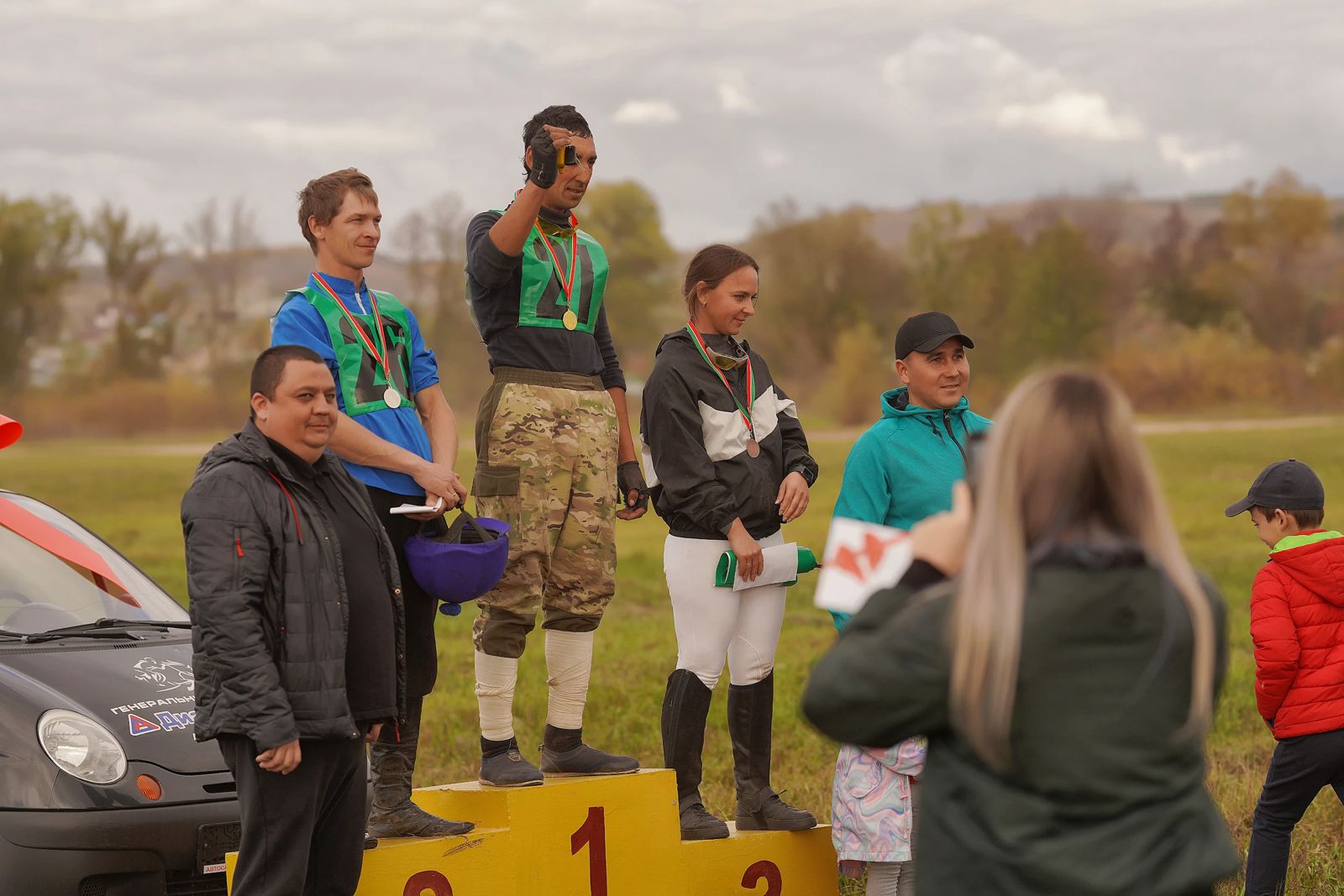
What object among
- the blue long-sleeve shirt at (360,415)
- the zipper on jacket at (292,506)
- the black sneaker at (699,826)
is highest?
the blue long-sleeve shirt at (360,415)

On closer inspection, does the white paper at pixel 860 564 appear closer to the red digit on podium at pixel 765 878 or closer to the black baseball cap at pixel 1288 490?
the red digit on podium at pixel 765 878

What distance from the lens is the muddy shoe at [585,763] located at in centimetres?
554

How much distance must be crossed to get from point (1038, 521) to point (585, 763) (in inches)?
129

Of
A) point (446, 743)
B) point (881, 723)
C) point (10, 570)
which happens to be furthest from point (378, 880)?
point (446, 743)

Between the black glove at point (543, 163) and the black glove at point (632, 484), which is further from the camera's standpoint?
the black glove at point (632, 484)

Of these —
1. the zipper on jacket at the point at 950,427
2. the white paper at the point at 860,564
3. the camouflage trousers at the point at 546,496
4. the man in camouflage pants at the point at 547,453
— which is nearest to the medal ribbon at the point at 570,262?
the man in camouflage pants at the point at 547,453

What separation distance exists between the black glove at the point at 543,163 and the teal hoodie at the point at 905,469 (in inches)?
55.2

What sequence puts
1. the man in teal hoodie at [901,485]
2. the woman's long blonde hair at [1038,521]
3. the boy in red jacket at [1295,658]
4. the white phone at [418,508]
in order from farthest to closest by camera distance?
1. the boy in red jacket at [1295,658]
2. the man in teal hoodie at [901,485]
3. the white phone at [418,508]
4. the woman's long blonde hair at [1038,521]

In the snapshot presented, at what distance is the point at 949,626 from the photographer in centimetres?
260

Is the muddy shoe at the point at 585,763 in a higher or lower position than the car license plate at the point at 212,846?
higher

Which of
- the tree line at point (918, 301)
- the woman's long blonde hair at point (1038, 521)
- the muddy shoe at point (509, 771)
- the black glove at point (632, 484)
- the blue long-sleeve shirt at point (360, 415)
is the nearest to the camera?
the woman's long blonde hair at point (1038, 521)

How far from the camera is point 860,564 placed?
2.84m

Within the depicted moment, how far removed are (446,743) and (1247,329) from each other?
182 ft

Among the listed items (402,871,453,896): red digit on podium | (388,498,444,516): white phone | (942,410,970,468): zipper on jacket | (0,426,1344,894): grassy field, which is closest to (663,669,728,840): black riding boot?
(402,871,453,896): red digit on podium
